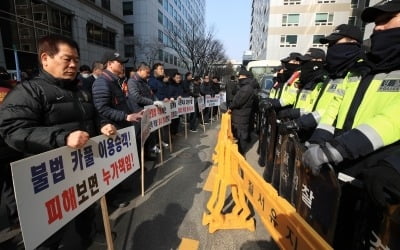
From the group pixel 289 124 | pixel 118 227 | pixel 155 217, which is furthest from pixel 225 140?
pixel 118 227

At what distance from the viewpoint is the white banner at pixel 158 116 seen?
16.7 feet

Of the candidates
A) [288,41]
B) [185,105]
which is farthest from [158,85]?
[288,41]

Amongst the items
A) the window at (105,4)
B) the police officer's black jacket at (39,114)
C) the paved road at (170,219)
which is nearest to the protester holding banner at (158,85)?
the paved road at (170,219)

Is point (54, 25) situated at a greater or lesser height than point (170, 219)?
greater

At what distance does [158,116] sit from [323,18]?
39153 millimetres

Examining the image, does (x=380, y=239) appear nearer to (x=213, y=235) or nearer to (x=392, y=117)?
(x=392, y=117)

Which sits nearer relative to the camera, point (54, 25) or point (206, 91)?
point (206, 91)

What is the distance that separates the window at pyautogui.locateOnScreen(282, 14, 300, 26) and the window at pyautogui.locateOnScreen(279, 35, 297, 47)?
6.05 ft

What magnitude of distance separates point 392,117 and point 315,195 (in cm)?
71

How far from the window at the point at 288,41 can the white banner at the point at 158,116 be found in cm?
3634

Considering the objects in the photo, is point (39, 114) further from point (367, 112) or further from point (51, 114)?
point (367, 112)

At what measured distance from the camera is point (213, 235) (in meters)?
3.01

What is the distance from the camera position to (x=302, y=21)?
37.0 metres

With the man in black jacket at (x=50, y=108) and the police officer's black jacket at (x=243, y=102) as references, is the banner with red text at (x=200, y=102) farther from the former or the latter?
the man in black jacket at (x=50, y=108)
